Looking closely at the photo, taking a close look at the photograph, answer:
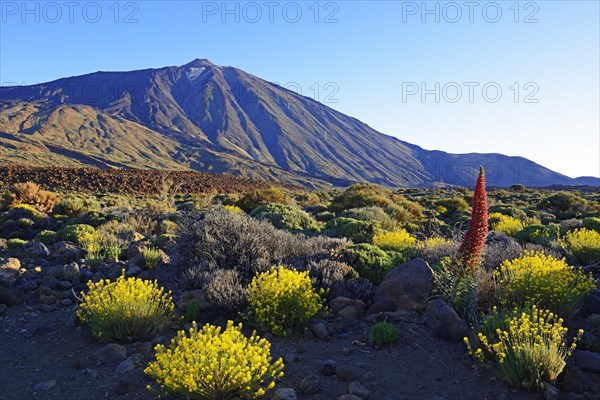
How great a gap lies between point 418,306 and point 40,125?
445ft

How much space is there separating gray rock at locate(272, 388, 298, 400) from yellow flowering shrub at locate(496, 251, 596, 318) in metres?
2.67

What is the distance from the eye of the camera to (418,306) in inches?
220

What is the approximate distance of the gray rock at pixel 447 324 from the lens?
4734 mm

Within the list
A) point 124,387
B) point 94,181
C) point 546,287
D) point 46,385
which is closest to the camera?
point 124,387

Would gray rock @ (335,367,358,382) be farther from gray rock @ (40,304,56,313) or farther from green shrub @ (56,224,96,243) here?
green shrub @ (56,224,96,243)

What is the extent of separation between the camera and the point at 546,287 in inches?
201

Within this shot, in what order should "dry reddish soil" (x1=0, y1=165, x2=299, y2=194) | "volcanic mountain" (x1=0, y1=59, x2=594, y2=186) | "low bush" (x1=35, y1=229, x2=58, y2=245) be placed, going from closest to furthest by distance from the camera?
"low bush" (x1=35, y1=229, x2=58, y2=245) < "dry reddish soil" (x1=0, y1=165, x2=299, y2=194) < "volcanic mountain" (x1=0, y1=59, x2=594, y2=186)

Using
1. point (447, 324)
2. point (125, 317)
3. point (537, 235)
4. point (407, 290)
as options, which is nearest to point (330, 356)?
point (447, 324)

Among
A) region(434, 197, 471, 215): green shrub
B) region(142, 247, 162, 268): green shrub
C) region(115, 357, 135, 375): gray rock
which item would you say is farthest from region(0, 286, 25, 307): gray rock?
region(434, 197, 471, 215): green shrub

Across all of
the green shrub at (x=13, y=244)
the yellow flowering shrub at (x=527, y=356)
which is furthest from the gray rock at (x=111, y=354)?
the green shrub at (x=13, y=244)

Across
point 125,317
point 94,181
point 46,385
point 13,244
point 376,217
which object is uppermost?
point 94,181

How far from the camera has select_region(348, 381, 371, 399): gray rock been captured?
12.3 feet

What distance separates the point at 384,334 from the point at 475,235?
1606 millimetres

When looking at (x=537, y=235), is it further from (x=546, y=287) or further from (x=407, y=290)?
(x=407, y=290)
